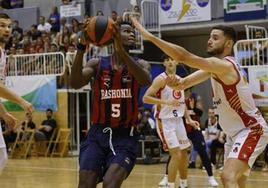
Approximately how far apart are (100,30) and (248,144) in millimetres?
1972

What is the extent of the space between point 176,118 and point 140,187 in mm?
1775

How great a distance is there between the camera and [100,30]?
19.3ft

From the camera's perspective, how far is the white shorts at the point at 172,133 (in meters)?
10.9

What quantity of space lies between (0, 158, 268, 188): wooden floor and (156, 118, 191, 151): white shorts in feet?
5.38

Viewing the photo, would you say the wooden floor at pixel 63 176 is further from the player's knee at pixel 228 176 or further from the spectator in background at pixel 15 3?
the spectator in background at pixel 15 3

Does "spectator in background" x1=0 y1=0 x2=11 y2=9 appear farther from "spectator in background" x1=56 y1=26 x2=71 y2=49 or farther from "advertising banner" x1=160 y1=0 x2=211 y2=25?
"advertising banner" x1=160 y1=0 x2=211 y2=25

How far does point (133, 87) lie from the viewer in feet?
20.7

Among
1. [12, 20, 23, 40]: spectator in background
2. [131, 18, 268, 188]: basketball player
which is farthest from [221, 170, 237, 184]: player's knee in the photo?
[12, 20, 23, 40]: spectator in background

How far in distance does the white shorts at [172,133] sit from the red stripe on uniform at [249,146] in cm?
417

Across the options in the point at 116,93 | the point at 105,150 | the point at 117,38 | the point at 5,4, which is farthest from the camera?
the point at 5,4

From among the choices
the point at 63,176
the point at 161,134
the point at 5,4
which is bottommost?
the point at 63,176

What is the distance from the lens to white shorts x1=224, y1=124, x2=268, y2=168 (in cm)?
659

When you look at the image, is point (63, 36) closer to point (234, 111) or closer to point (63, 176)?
point (63, 176)

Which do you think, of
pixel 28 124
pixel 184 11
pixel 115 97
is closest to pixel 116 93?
pixel 115 97
